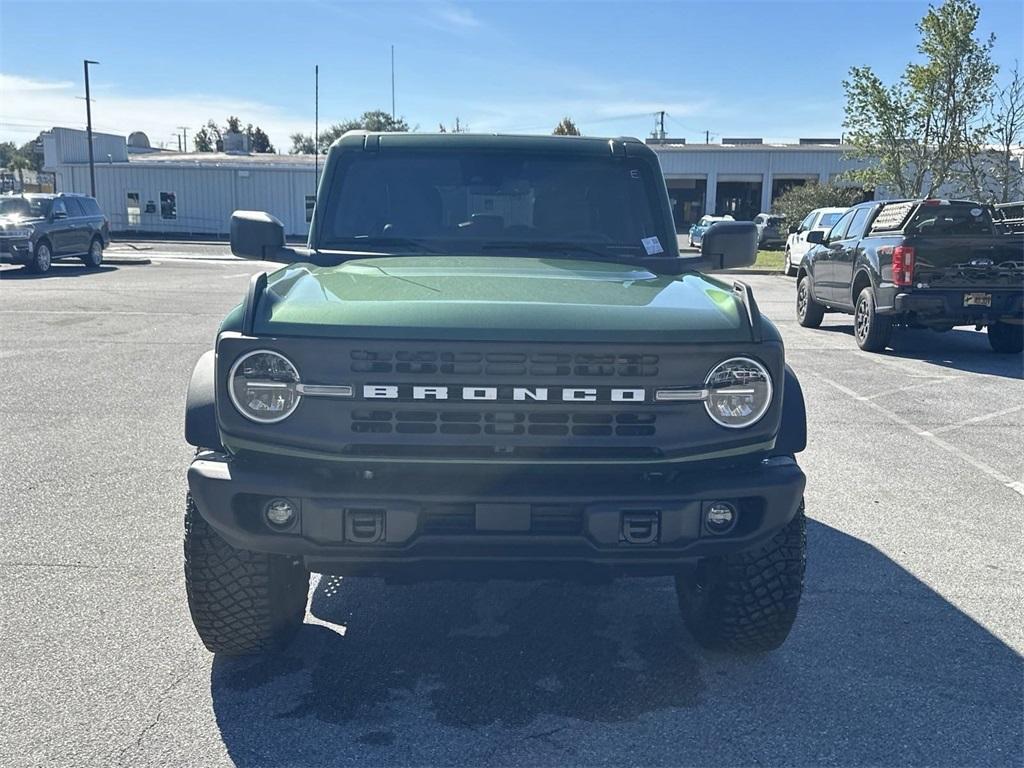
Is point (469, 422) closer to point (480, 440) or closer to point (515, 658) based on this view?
point (480, 440)

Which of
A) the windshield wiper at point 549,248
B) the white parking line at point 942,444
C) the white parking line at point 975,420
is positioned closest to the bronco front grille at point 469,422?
the windshield wiper at point 549,248

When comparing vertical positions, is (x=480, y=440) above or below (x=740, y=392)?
below

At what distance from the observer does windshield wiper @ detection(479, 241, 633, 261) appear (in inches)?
166

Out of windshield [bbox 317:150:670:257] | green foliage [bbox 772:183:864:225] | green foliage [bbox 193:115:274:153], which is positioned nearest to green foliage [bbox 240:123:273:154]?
green foliage [bbox 193:115:274:153]

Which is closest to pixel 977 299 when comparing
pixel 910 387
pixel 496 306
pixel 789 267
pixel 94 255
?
pixel 910 387

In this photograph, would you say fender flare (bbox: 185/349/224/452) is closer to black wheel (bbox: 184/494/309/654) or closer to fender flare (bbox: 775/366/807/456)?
black wheel (bbox: 184/494/309/654)

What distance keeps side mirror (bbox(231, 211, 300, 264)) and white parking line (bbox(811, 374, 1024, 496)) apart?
4587 millimetres

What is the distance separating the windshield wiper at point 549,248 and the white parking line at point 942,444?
130 inches

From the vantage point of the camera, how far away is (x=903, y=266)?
413 inches

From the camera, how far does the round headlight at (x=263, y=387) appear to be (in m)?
2.87

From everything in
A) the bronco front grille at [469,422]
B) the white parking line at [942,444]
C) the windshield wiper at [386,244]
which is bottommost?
the white parking line at [942,444]

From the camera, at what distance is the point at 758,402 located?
2.99m

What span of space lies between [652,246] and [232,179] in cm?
4484

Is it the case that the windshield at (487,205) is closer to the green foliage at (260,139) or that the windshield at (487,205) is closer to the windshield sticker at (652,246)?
the windshield sticker at (652,246)
